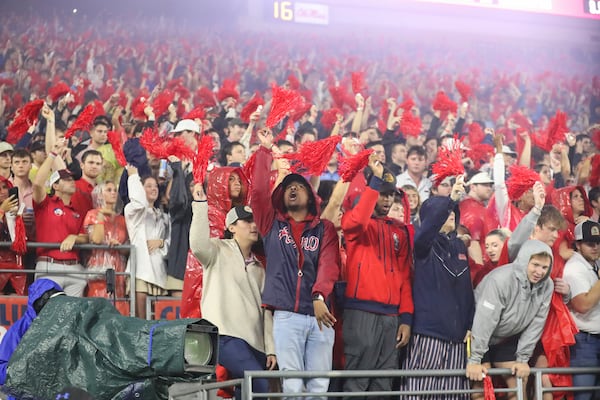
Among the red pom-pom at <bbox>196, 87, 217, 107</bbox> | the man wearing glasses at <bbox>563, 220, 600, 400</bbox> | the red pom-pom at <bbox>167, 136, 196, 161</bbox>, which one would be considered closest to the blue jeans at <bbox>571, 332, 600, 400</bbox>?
the man wearing glasses at <bbox>563, 220, 600, 400</bbox>

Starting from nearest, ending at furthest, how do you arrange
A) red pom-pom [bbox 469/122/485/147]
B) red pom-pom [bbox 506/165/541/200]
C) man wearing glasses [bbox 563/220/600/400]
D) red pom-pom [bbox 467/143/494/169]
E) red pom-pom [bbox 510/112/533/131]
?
man wearing glasses [bbox 563/220/600/400], red pom-pom [bbox 506/165/541/200], red pom-pom [bbox 467/143/494/169], red pom-pom [bbox 469/122/485/147], red pom-pom [bbox 510/112/533/131]

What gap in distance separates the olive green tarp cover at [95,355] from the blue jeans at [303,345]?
4.35ft

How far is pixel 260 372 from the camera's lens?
5395 mm

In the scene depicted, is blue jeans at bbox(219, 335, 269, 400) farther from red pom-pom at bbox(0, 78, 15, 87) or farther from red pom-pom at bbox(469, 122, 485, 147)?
red pom-pom at bbox(0, 78, 15, 87)

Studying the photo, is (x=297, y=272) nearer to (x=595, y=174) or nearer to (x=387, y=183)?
(x=387, y=183)

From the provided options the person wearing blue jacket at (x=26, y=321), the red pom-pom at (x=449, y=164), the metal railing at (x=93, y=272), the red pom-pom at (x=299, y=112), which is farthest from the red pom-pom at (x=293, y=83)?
the person wearing blue jacket at (x=26, y=321)

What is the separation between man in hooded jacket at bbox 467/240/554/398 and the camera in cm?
599

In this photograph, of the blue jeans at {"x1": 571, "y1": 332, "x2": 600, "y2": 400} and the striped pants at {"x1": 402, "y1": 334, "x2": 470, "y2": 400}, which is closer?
the striped pants at {"x1": 402, "y1": 334, "x2": 470, "y2": 400}

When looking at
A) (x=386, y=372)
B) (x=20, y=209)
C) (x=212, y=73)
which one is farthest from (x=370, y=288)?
(x=212, y=73)

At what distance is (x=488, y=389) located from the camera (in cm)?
590

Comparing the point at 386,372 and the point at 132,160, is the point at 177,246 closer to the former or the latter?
the point at 132,160

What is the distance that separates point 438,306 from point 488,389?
0.56 metres

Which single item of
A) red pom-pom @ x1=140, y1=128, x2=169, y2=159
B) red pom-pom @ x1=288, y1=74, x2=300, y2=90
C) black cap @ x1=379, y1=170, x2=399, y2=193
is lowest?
black cap @ x1=379, y1=170, x2=399, y2=193

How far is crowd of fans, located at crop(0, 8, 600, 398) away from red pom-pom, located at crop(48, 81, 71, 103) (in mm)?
30
